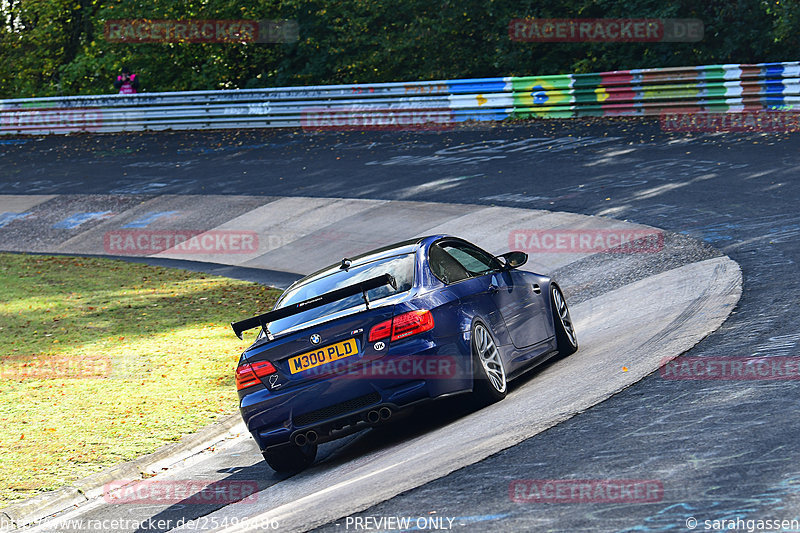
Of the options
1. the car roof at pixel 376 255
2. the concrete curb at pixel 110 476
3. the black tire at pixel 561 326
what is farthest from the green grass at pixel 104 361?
the black tire at pixel 561 326

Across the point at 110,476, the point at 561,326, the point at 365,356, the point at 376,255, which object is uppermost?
the point at 376,255

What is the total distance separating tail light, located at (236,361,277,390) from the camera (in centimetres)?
755

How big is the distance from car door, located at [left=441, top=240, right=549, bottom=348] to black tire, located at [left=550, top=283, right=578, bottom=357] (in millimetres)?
239

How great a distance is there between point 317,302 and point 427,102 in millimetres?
20466

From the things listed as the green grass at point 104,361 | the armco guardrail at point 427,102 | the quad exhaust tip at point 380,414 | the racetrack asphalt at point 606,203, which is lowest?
the green grass at point 104,361

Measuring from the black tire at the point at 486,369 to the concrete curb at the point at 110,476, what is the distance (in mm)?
2509

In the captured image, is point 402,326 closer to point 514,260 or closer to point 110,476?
point 514,260

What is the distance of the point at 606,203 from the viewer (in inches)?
670

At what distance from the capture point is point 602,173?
19.2m

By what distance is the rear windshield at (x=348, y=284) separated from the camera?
7.88 metres

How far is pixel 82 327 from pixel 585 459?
9740mm

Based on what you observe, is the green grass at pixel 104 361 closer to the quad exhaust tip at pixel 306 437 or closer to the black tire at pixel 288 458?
the black tire at pixel 288 458

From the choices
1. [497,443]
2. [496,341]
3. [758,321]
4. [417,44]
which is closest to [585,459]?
[497,443]

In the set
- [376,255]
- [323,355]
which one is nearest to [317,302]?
[323,355]
